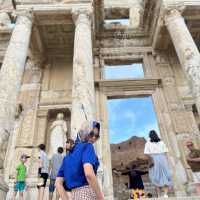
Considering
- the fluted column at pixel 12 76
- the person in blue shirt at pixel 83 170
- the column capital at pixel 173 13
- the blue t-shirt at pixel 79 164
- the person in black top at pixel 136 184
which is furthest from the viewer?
the column capital at pixel 173 13

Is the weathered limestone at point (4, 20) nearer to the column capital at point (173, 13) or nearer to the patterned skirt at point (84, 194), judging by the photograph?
the column capital at point (173, 13)

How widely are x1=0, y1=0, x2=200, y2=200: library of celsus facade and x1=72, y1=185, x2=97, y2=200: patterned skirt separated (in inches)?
190

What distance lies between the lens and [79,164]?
247cm

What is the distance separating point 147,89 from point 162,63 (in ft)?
6.31

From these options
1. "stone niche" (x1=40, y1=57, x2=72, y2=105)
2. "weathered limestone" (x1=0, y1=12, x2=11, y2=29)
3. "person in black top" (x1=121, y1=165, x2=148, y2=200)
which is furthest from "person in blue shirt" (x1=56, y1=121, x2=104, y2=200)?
"weathered limestone" (x1=0, y1=12, x2=11, y2=29)

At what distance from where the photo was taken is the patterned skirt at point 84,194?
2.36 m

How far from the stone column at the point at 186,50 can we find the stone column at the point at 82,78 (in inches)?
134

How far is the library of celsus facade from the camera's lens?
8.61 m

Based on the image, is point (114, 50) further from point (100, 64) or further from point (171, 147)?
point (171, 147)

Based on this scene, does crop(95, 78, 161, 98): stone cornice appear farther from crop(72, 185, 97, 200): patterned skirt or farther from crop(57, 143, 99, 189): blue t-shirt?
crop(72, 185, 97, 200): patterned skirt

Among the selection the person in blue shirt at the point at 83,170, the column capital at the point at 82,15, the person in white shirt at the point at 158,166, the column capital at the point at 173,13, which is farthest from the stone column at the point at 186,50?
the person in blue shirt at the point at 83,170

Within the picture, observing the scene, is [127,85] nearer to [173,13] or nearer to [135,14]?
Result: [173,13]

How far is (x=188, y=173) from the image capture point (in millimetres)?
9742

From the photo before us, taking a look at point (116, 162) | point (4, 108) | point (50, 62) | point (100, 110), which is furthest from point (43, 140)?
point (116, 162)
